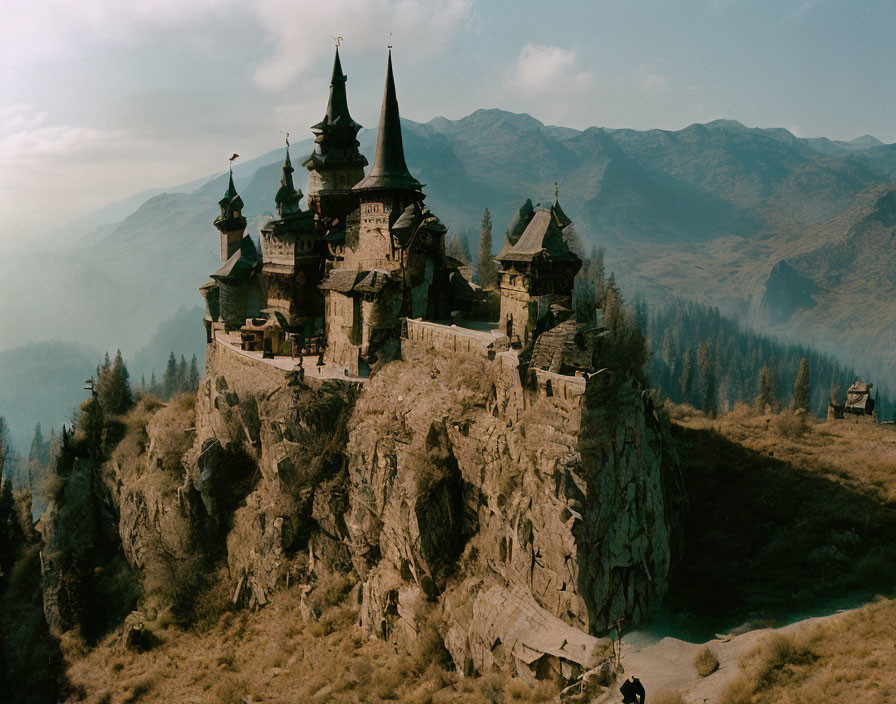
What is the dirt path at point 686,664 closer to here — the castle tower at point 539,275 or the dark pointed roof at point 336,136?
the castle tower at point 539,275

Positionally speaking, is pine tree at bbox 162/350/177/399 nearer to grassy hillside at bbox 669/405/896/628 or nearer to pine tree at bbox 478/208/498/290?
pine tree at bbox 478/208/498/290

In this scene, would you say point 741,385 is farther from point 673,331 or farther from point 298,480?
point 298,480

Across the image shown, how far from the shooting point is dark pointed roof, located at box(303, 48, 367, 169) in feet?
145

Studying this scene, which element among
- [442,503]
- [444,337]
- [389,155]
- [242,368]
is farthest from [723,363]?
[442,503]

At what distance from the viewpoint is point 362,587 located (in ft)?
103

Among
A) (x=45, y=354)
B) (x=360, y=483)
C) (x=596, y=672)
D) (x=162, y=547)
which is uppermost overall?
(x=360, y=483)

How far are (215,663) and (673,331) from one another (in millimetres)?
139747

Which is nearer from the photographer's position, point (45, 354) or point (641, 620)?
point (641, 620)

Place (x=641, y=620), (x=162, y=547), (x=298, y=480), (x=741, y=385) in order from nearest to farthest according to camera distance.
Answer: (x=641, y=620) < (x=298, y=480) < (x=162, y=547) < (x=741, y=385)

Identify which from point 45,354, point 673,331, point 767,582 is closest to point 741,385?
point 673,331

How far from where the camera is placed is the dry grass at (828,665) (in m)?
17.6

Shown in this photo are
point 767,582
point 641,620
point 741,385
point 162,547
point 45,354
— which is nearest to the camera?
point 641,620

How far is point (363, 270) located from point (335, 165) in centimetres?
1060

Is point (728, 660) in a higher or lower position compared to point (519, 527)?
lower
